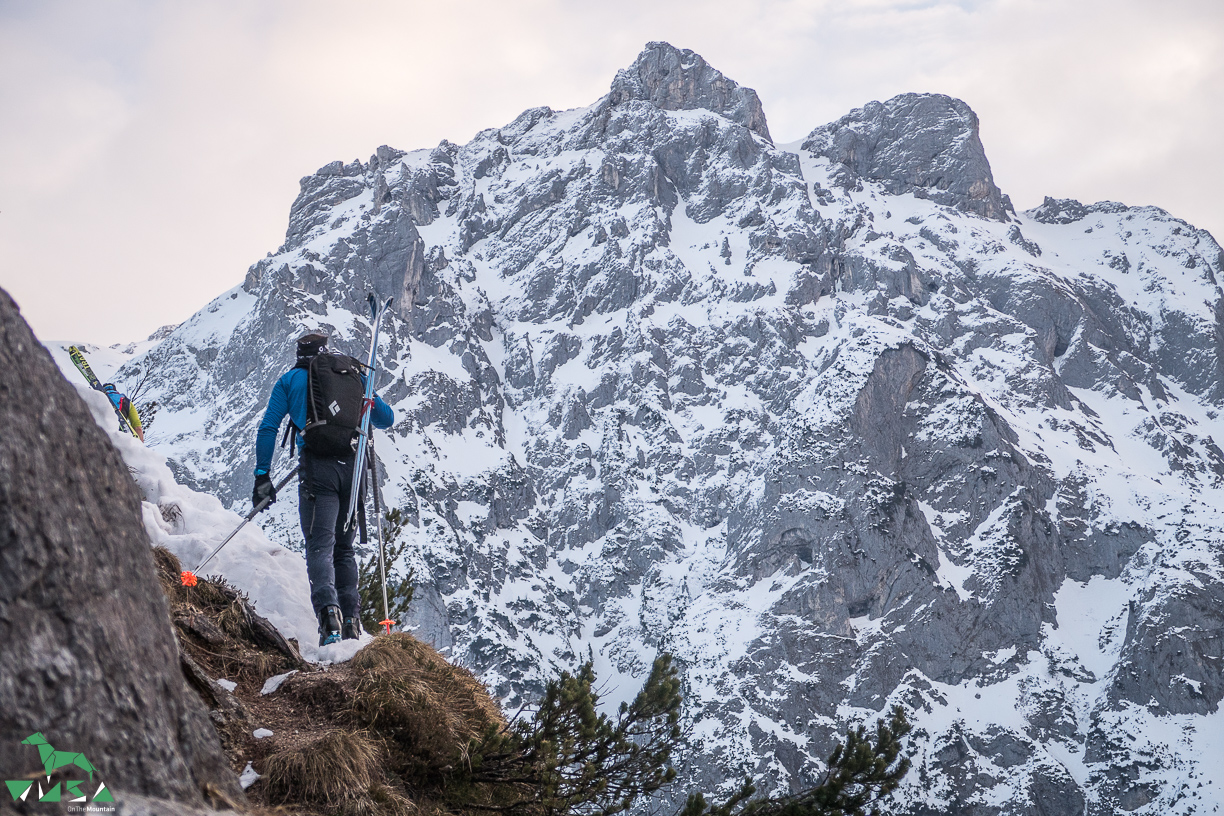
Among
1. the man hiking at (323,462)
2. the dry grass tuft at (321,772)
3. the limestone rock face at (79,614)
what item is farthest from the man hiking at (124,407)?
the limestone rock face at (79,614)

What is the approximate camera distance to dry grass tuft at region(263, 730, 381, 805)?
5199mm

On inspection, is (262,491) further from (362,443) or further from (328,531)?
(362,443)

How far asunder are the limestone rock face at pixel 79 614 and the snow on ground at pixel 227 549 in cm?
371

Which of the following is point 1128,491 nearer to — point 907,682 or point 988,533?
point 988,533

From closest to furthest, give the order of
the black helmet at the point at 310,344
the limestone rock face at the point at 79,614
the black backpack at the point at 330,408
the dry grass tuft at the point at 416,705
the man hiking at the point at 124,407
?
the limestone rock face at the point at 79,614 → the dry grass tuft at the point at 416,705 → the black backpack at the point at 330,408 → the black helmet at the point at 310,344 → the man hiking at the point at 124,407

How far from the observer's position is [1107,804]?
452 ft

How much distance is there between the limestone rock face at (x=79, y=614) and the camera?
119 inches

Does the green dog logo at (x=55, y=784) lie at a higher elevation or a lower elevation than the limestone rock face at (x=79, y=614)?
lower

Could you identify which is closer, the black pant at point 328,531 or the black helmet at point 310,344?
the black pant at point 328,531

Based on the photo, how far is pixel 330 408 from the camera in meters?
7.95

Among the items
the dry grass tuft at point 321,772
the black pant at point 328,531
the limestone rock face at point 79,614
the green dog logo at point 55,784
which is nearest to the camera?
the green dog logo at point 55,784

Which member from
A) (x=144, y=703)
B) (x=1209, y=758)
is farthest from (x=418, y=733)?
(x=1209, y=758)

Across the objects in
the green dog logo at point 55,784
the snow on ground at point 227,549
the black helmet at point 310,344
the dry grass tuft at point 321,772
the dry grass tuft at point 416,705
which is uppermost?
the black helmet at point 310,344

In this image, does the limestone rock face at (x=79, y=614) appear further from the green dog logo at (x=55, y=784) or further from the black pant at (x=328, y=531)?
the black pant at (x=328, y=531)
